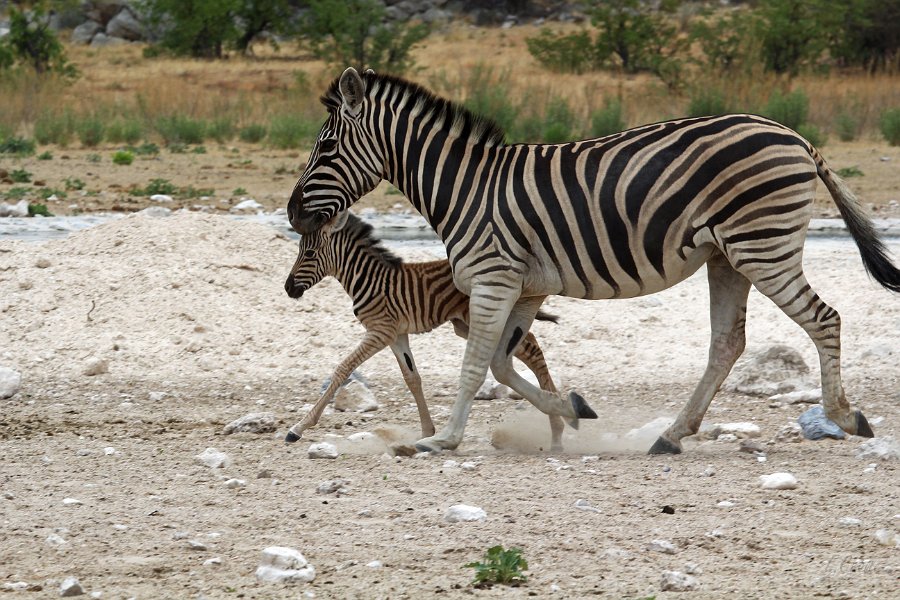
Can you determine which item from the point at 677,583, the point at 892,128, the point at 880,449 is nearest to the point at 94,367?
the point at 880,449

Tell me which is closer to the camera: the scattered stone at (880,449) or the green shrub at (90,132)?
the scattered stone at (880,449)

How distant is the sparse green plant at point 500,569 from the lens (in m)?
4.93

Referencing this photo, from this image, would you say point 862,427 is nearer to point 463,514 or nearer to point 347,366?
point 463,514

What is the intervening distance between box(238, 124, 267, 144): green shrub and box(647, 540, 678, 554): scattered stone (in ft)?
61.7

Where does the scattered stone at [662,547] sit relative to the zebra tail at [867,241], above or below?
below

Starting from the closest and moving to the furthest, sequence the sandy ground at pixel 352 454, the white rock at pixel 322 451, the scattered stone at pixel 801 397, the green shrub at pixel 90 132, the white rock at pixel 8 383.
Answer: the sandy ground at pixel 352 454
the white rock at pixel 322 451
the scattered stone at pixel 801 397
the white rock at pixel 8 383
the green shrub at pixel 90 132

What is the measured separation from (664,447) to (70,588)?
12.2 feet

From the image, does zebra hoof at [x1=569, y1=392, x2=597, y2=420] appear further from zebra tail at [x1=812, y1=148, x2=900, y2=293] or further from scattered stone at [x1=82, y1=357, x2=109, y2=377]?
scattered stone at [x1=82, y1=357, x2=109, y2=377]

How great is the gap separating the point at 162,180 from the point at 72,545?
1312cm

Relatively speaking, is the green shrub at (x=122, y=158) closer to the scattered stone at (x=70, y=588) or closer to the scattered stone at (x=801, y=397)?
the scattered stone at (x=801, y=397)

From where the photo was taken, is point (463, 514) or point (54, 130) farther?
point (54, 130)

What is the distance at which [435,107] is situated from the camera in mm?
7781

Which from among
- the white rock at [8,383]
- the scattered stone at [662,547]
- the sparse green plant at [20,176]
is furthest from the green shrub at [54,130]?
the scattered stone at [662,547]

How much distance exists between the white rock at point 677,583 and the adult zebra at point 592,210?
2473mm
